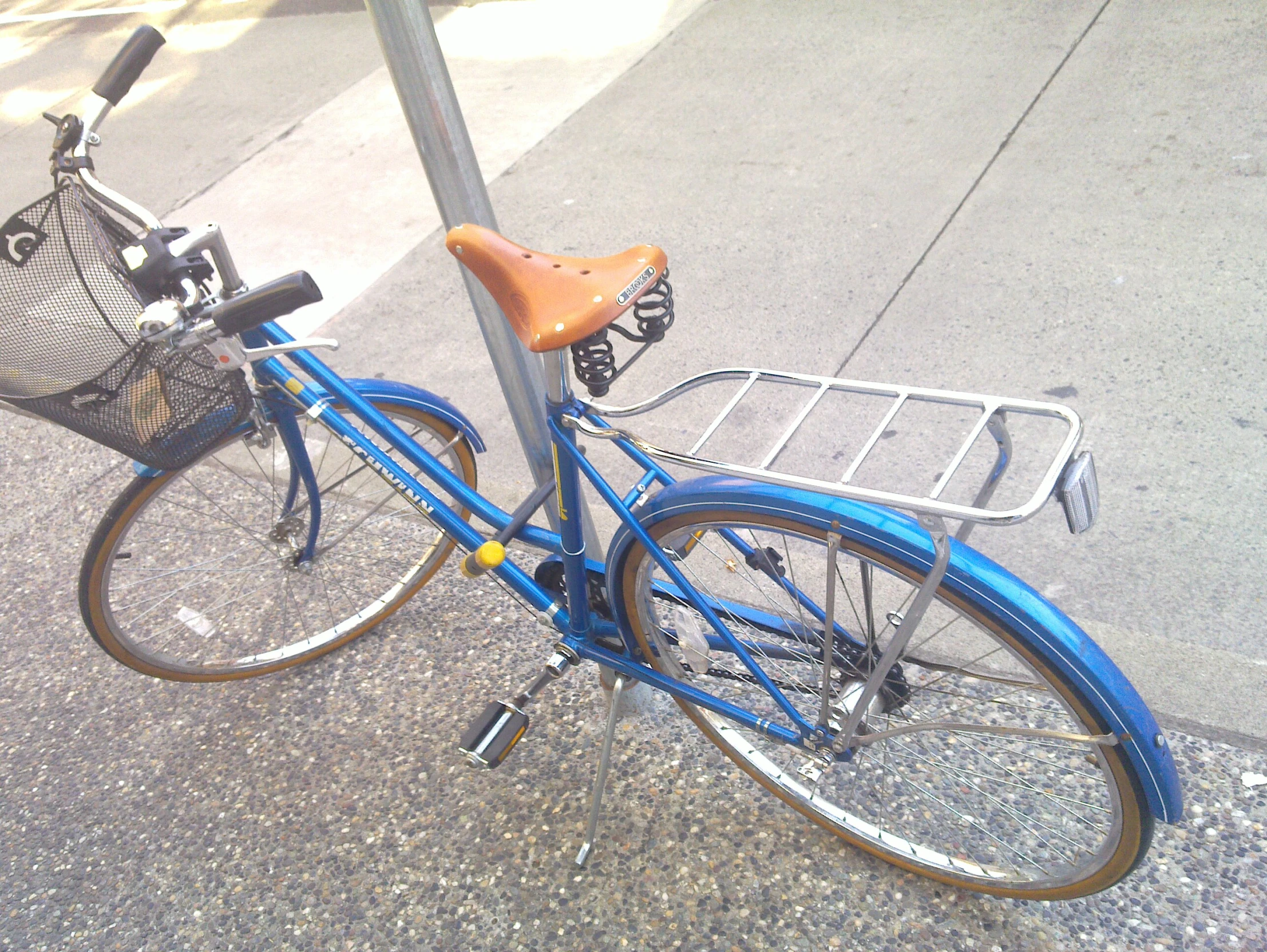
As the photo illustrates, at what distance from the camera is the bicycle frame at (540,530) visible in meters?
1.93

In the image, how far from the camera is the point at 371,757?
2473 millimetres

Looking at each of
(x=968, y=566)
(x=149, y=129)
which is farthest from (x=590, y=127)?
(x=968, y=566)

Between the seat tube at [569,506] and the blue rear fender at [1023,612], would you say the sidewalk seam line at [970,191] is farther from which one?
the blue rear fender at [1023,612]

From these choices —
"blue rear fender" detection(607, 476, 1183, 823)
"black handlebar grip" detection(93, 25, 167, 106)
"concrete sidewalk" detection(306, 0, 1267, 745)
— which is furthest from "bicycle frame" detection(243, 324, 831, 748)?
"concrete sidewalk" detection(306, 0, 1267, 745)

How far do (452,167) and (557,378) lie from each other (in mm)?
518

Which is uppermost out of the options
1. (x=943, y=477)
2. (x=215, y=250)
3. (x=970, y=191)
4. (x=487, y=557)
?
(x=215, y=250)

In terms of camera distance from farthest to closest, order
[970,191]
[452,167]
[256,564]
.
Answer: [970,191] → [256,564] → [452,167]

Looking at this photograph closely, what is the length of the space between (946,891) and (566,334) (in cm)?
134

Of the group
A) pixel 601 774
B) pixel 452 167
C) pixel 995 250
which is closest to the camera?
pixel 452 167

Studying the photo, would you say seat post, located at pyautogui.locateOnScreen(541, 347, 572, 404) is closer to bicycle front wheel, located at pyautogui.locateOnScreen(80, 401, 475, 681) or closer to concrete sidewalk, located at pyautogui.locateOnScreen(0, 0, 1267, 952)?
bicycle front wheel, located at pyautogui.locateOnScreen(80, 401, 475, 681)

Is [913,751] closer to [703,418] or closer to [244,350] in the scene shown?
[703,418]

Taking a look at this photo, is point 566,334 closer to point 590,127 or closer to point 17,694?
point 17,694

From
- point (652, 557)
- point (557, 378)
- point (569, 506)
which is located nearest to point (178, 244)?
point (557, 378)

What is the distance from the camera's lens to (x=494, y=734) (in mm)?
2090
